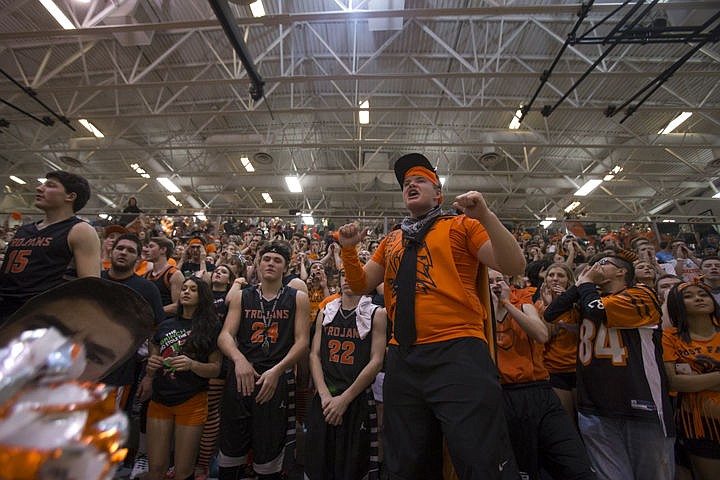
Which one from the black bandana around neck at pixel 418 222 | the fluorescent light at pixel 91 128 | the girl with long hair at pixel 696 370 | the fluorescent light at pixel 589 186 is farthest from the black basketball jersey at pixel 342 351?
Result: the fluorescent light at pixel 589 186

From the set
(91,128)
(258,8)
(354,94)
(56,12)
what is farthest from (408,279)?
(91,128)

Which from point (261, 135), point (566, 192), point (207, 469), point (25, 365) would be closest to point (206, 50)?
point (261, 135)

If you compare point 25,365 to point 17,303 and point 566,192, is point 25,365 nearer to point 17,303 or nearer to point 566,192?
point 17,303

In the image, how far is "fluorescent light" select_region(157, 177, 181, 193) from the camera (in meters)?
16.0

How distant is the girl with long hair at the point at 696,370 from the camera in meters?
2.70

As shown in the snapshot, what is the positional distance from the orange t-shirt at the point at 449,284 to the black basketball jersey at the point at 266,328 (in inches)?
57.9

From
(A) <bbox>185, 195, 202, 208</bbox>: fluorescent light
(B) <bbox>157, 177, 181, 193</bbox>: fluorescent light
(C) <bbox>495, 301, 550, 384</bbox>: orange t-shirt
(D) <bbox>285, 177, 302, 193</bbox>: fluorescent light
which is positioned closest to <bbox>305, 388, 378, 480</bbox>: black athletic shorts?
(C) <bbox>495, 301, 550, 384</bbox>: orange t-shirt

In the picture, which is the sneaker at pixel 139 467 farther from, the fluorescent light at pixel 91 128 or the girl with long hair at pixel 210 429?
the fluorescent light at pixel 91 128

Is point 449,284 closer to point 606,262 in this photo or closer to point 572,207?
point 606,262

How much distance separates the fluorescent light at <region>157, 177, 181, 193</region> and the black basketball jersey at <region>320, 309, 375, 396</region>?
15.5 meters

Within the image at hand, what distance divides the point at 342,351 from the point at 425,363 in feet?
4.93

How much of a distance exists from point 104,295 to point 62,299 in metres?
0.07

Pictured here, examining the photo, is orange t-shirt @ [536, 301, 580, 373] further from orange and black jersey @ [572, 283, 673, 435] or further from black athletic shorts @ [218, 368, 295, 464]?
black athletic shorts @ [218, 368, 295, 464]

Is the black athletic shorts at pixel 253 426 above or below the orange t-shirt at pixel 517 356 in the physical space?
below
